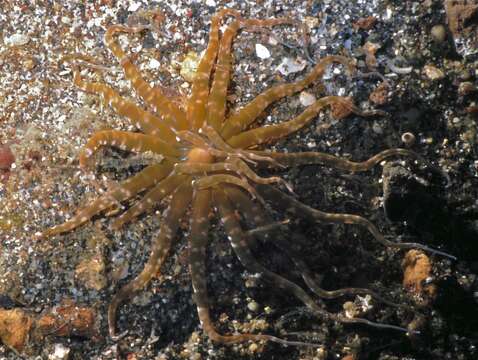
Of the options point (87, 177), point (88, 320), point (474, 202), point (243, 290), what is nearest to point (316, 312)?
point (243, 290)

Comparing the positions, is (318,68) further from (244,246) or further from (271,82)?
(244,246)

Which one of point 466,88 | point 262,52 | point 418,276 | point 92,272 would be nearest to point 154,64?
point 262,52

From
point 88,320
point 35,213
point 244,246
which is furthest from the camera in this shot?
point 35,213

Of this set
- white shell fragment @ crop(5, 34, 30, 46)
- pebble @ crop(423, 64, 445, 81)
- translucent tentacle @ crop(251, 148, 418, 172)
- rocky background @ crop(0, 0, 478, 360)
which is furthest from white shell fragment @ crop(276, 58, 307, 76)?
white shell fragment @ crop(5, 34, 30, 46)

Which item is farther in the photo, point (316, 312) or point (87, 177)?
point (87, 177)

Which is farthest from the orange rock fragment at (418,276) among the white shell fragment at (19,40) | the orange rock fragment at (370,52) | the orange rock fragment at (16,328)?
the white shell fragment at (19,40)

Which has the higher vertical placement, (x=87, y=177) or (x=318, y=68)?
(x=318, y=68)

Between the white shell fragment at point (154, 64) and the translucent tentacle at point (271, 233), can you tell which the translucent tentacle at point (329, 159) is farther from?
the white shell fragment at point (154, 64)
